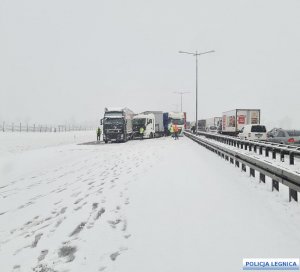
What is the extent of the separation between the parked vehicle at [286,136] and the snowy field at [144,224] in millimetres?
12997

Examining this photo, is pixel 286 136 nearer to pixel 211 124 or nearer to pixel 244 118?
pixel 244 118

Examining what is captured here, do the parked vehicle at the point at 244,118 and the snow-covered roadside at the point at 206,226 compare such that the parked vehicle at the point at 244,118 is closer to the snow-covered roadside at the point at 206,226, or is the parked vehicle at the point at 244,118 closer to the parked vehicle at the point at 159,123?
the parked vehicle at the point at 159,123

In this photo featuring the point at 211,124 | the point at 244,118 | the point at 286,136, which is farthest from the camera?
the point at 211,124

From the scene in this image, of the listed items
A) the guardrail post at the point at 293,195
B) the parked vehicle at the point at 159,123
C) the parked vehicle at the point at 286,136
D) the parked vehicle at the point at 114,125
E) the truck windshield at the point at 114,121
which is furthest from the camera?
the parked vehicle at the point at 159,123

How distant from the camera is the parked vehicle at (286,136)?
21969 millimetres

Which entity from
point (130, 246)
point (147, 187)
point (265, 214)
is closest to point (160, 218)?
point (130, 246)

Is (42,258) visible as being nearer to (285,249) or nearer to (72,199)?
(285,249)

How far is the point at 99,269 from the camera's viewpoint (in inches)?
159

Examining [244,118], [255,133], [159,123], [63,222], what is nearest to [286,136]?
[255,133]

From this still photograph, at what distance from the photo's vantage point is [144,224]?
18.8 ft

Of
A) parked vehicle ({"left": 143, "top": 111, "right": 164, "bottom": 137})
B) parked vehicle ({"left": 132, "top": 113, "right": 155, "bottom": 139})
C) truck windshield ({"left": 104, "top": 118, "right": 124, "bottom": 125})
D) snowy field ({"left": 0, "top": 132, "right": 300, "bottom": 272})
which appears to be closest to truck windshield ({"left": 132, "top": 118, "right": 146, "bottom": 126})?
parked vehicle ({"left": 132, "top": 113, "right": 155, "bottom": 139})

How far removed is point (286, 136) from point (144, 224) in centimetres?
1905

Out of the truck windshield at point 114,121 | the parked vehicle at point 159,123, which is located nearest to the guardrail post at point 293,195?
the truck windshield at point 114,121

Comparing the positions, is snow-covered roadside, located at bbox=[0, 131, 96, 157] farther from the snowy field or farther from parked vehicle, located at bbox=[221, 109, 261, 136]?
parked vehicle, located at bbox=[221, 109, 261, 136]
